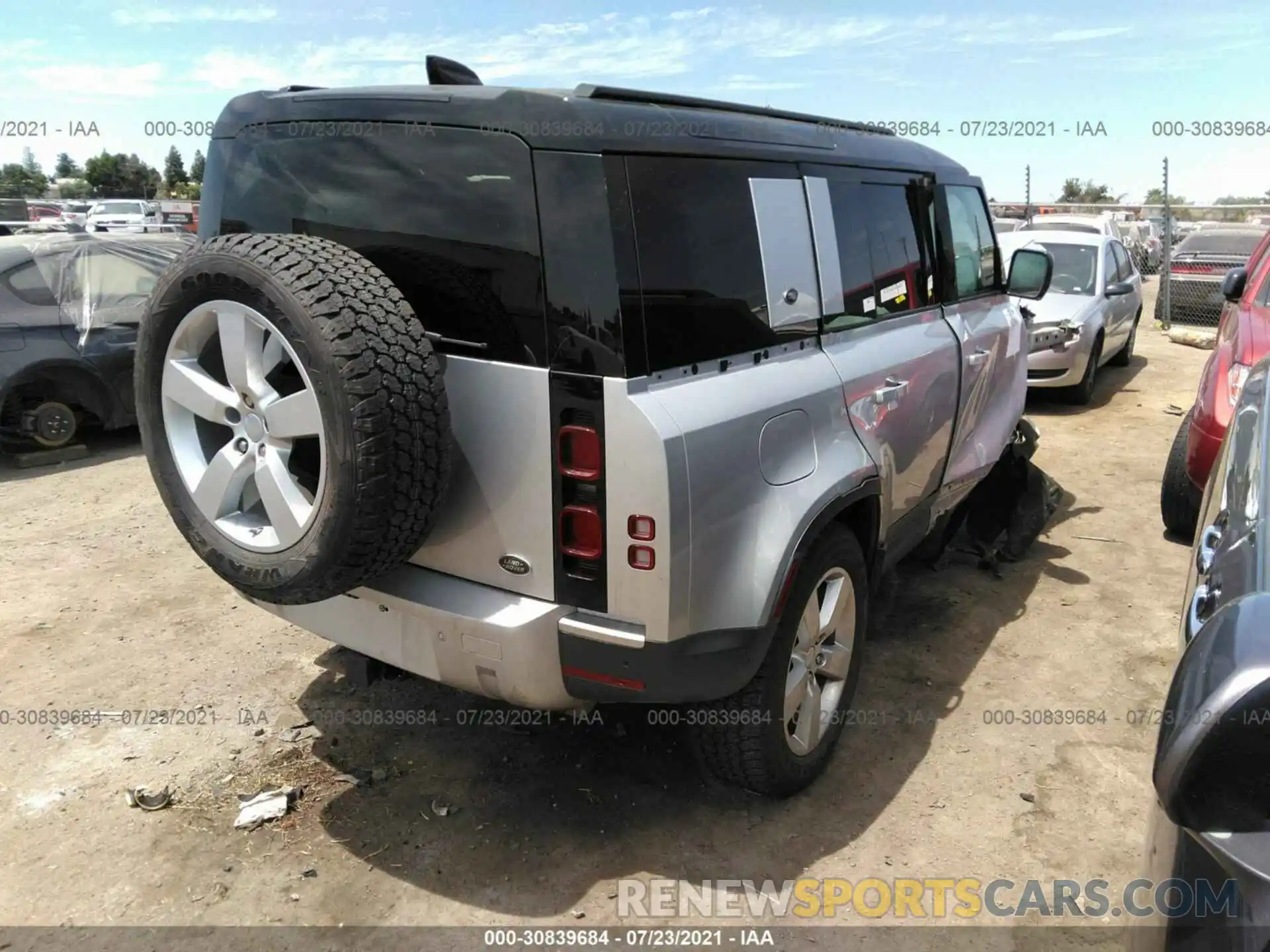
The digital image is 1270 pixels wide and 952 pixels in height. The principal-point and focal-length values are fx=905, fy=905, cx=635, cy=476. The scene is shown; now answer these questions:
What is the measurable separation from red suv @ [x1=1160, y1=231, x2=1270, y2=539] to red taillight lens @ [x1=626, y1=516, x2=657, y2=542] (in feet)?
11.5

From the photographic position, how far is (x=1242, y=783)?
3.69ft

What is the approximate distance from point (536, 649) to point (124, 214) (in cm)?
2759

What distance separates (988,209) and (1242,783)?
4.56 metres

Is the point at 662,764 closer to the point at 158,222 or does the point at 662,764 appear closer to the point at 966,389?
the point at 966,389

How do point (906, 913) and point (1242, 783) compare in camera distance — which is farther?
point (906, 913)

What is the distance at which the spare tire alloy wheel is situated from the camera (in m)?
2.35

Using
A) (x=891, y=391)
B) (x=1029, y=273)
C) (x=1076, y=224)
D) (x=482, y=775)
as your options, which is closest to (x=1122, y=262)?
(x=1076, y=224)

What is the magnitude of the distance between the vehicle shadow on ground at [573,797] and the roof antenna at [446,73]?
2.23 m

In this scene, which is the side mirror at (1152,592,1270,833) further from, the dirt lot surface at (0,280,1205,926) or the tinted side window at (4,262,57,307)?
the tinted side window at (4,262,57,307)

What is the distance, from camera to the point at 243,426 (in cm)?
248

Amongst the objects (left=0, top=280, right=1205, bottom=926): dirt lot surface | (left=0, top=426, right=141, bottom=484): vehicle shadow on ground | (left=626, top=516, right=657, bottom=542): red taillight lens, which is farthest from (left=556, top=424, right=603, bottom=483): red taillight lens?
(left=0, top=426, right=141, bottom=484): vehicle shadow on ground

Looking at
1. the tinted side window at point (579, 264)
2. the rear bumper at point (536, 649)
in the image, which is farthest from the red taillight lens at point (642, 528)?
the tinted side window at point (579, 264)

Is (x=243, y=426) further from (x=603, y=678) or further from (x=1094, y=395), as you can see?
(x=1094, y=395)

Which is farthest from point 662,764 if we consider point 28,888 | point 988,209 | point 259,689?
point 988,209
